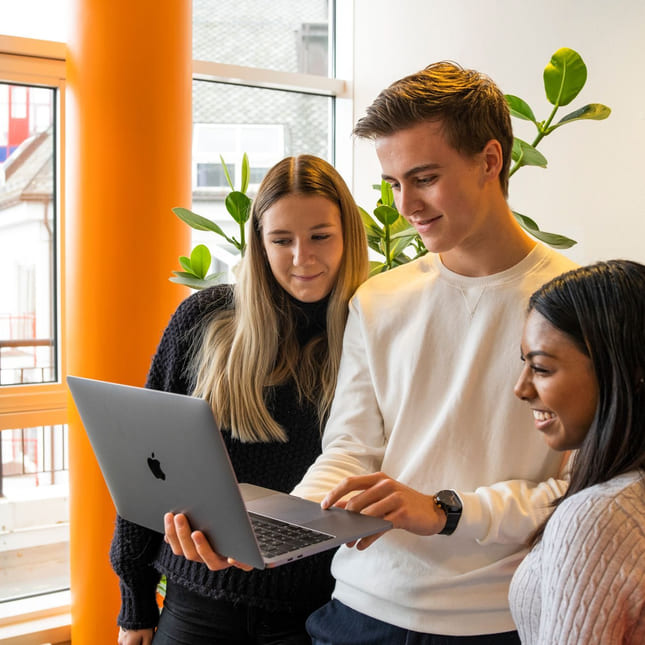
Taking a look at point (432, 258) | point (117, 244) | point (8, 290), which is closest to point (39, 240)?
point (8, 290)

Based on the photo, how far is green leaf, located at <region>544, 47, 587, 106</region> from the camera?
2.03m

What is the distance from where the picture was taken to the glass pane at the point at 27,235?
133 inches

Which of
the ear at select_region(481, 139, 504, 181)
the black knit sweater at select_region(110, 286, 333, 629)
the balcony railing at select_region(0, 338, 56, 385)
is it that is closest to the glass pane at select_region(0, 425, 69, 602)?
the balcony railing at select_region(0, 338, 56, 385)

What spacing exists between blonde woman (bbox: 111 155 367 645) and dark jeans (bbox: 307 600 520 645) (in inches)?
7.8

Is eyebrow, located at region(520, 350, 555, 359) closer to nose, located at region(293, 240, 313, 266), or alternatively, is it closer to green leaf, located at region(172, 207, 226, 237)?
nose, located at region(293, 240, 313, 266)

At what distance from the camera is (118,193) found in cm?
289

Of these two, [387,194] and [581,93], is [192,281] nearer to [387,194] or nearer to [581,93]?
[387,194]

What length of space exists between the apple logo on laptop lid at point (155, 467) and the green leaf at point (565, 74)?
143 cm

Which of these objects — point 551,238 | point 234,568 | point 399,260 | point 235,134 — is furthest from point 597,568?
point 235,134

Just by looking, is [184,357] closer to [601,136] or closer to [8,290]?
[601,136]

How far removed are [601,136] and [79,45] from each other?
6.14 ft

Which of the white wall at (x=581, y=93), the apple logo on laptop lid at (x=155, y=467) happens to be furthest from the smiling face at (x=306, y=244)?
the white wall at (x=581, y=93)

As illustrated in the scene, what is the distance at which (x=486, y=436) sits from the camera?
136cm

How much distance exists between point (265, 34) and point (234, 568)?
310 centimetres
